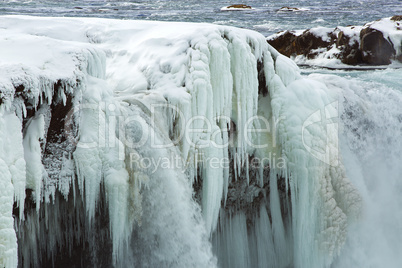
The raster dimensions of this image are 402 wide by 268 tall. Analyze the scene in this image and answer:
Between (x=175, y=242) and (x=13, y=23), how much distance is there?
2.99m

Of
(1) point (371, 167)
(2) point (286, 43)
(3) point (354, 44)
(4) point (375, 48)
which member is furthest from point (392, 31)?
(1) point (371, 167)

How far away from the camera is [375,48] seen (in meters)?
10.8

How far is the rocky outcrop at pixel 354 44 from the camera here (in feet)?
35.4

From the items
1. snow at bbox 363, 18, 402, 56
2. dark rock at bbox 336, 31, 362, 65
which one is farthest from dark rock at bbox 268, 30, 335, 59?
snow at bbox 363, 18, 402, 56

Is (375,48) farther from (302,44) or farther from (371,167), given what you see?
(371,167)

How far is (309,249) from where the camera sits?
4438mm

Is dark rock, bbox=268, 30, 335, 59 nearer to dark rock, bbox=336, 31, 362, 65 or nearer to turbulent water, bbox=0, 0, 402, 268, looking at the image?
dark rock, bbox=336, 31, 362, 65

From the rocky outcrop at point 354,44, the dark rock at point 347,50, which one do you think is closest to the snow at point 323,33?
the rocky outcrop at point 354,44

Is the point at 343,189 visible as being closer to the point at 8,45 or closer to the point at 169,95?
the point at 169,95

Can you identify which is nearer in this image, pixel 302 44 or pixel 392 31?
pixel 392 31

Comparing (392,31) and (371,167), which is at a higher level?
(392,31)

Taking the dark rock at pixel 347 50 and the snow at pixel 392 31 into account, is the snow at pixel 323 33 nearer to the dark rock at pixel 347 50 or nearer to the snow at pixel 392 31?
the dark rock at pixel 347 50

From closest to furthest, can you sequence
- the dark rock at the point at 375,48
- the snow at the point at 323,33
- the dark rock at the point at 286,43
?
the dark rock at the point at 375,48
the snow at the point at 323,33
the dark rock at the point at 286,43

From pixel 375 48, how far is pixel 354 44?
1.94ft
